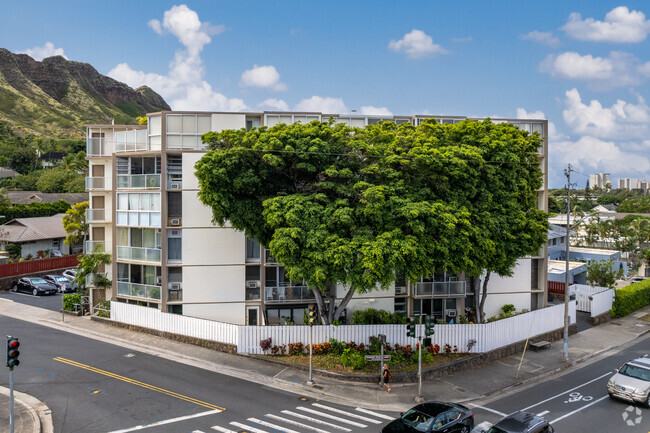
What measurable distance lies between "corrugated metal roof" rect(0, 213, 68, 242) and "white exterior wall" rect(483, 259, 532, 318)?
46.5 metres

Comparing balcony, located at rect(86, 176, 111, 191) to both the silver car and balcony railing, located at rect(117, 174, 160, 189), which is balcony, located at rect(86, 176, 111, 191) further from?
the silver car

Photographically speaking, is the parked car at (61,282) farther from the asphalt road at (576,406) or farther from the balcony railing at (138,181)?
the asphalt road at (576,406)

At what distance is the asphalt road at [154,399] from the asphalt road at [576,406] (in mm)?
5745

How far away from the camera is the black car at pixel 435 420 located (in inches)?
610

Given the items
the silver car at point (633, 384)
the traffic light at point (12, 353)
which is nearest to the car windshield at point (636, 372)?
the silver car at point (633, 384)

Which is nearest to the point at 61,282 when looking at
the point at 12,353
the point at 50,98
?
the point at 12,353

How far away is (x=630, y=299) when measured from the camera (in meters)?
36.5

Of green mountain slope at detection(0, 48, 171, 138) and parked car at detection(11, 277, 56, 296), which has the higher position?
green mountain slope at detection(0, 48, 171, 138)

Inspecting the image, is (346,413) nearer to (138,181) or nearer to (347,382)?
(347,382)

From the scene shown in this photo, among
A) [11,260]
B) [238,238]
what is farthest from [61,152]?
[238,238]

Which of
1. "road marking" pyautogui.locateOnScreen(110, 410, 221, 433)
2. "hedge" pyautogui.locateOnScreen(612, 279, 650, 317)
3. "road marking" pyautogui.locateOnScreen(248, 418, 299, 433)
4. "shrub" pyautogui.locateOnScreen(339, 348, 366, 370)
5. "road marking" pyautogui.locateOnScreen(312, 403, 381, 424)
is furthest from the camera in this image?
"hedge" pyautogui.locateOnScreen(612, 279, 650, 317)

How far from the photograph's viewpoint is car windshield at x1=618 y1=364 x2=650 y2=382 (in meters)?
19.9

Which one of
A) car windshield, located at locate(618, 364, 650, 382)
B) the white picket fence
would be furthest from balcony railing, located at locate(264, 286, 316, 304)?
car windshield, located at locate(618, 364, 650, 382)

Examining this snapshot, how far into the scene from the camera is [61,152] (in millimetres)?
118125
